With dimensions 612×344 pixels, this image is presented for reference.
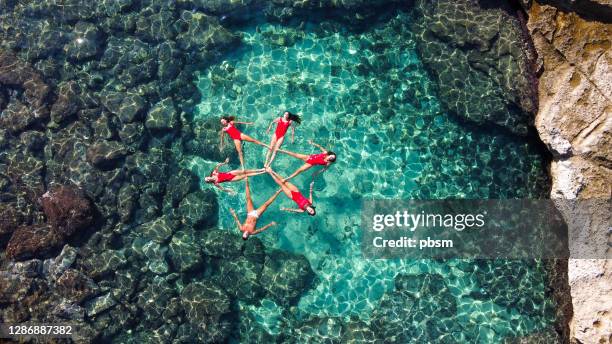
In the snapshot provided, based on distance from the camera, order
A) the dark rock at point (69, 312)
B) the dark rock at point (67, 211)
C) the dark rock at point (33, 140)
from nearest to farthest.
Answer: the dark rock at point (69, 312)
the dark rock at point (67, 211)
the dark rock at point (33, 140)

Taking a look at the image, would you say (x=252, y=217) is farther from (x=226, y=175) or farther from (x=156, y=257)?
(x=156, y=257)

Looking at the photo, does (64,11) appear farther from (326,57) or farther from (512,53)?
(512,53)

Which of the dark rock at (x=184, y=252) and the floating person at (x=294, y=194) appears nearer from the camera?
the floating person at (x=294, y=194)

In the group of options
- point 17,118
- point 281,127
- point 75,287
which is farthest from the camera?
point 17,118

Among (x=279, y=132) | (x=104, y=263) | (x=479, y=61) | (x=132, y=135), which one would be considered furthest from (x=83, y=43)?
(x=479, y=61)

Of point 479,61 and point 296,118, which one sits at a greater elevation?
point 479,61

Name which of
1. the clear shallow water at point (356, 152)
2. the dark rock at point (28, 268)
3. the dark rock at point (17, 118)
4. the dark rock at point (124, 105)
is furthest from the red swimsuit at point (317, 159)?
the dark rock at point (17, 118)

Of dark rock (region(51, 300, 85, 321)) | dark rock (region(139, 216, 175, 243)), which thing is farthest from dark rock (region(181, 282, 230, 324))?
dark rock (region(51, 300, 85, 321))

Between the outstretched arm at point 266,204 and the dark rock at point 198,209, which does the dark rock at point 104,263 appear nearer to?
the dark rock at point 198,209

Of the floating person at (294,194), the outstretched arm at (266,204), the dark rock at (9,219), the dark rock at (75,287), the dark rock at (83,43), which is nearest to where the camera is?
the floating person at (294,194)
